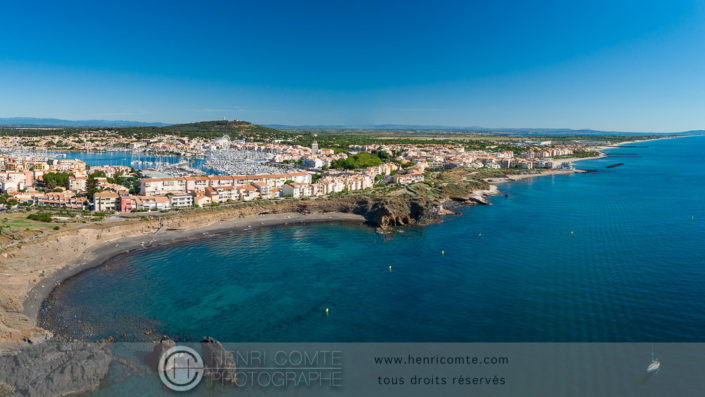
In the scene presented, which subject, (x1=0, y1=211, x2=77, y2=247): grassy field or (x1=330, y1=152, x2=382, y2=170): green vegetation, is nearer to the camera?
→ (x1=0, y1=211, x2=77, y2=247): grassy field

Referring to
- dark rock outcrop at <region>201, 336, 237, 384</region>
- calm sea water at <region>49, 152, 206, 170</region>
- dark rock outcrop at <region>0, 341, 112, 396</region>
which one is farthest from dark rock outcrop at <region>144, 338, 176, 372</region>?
calm sea water at <region>49, 152, 206, 170</region>

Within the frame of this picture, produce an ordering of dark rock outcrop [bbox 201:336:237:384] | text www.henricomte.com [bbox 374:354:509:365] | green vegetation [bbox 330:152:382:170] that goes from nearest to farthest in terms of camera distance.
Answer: dark rock outcrop [bbox 201:336:237:384], text www.henricomte.com [bbox 374:354:509:365], green vegetation [bbox 330:152:382:170]

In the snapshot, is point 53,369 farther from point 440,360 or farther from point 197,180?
point 197,180

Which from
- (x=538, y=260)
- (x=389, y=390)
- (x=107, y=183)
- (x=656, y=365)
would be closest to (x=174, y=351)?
(x=389, y=390)

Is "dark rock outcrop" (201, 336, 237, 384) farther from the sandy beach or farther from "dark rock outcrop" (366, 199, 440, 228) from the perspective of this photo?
"dark rock outcrop" (366, 199, 440, 228)

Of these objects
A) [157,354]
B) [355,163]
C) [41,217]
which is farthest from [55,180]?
[355,163]

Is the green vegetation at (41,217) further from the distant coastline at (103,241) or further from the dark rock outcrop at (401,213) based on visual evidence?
the dark rock outcrop at (401,213)

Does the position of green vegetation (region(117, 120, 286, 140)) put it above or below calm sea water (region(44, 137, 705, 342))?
above

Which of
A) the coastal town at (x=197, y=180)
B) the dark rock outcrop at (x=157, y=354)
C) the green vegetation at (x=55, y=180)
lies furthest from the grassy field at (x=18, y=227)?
the dark rock outcrop at (x=157, y=354)
